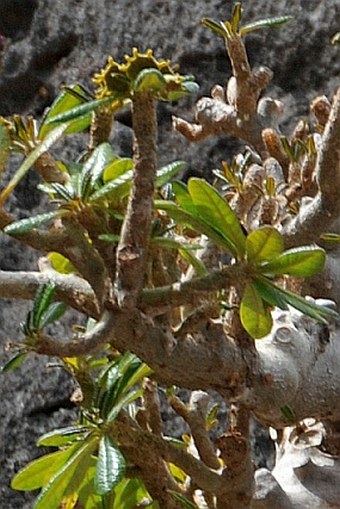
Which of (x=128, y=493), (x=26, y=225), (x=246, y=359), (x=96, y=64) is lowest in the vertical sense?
(x=128, y=493)

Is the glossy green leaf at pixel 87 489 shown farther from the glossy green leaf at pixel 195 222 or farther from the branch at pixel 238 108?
the branch at pixel 238 108

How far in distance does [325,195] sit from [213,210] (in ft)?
0.30

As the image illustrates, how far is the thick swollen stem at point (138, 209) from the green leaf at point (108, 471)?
A: 0.39 ft

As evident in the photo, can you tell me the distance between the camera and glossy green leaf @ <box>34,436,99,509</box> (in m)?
0.53

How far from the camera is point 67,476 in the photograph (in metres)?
0.54

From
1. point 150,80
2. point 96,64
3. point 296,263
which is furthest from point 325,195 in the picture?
point 96,64

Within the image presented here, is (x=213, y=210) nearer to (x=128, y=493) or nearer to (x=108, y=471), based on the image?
(x=108, y=471)

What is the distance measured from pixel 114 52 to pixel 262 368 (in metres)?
1.01

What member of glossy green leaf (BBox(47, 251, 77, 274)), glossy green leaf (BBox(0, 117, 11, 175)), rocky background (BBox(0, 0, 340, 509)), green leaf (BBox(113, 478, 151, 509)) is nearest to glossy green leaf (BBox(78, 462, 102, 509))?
green leaf (BBox(113, 478, 151, 509))

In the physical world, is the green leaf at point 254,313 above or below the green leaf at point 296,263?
below

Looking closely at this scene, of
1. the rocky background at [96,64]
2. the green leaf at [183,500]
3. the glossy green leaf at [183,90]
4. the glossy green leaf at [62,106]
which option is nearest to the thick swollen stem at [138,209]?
the glossy green leaf at [183,90]

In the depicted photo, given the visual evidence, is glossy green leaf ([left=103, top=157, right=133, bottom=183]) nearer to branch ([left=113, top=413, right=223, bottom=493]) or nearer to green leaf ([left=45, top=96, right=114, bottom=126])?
green leaf ([left=45, top=96, right=114, bottom=126])

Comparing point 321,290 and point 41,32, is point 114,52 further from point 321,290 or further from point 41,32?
point 321,290

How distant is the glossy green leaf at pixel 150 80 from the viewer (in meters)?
0.37
